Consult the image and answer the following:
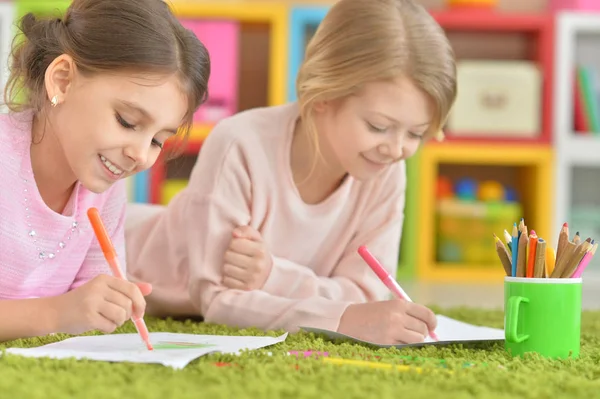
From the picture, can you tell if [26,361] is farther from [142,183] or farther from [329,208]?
[142,183]

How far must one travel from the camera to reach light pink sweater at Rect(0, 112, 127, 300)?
1073 mm

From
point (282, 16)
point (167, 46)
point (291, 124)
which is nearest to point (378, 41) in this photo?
point (291, 124)

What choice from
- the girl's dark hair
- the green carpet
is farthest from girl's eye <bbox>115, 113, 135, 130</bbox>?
the green carpet

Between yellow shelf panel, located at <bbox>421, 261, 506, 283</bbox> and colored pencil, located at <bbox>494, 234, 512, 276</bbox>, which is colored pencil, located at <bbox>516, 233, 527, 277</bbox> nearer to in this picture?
colored pencil, located at <bbox>494, 234, 512, 276</bbox>

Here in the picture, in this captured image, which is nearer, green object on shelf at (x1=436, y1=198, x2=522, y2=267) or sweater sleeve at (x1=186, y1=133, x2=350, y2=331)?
sweater sleeve at (x1=186, y1=133, x2=350, y2=331)

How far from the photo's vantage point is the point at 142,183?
9.47 ft

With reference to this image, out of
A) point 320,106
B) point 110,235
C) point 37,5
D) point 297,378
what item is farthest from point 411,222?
point 297,378

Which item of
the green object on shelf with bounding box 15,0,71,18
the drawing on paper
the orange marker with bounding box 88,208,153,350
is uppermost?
the green object on shelf with bounding box 15,0,71,18

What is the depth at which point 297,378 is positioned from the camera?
79 cm

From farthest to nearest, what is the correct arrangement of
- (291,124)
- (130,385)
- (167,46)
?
(291,124)
(167,46)
(130,385)

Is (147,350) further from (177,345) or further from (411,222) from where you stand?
(411,222)

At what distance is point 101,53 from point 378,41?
407 mm

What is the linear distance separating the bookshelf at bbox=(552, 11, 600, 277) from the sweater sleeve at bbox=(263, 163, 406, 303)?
5.15ft

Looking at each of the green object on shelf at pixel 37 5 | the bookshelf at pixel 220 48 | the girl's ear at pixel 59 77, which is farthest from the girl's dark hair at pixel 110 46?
the green object on shelf at pixel 37 5
